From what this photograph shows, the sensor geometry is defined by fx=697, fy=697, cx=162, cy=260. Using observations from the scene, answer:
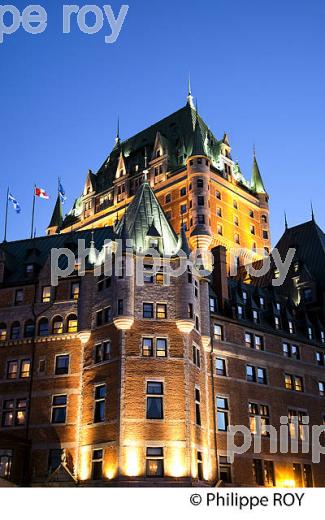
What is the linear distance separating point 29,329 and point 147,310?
1172cm

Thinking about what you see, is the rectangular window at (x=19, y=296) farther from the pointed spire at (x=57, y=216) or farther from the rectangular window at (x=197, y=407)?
the pointed spire at (x=57, y=216)

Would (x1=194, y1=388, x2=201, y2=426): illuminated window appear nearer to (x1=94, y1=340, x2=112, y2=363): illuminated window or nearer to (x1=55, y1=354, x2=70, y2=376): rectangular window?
(x1=94, y1=340, x2=112, y2=363): illuminated window

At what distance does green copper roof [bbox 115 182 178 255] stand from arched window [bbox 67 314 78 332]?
816 cm

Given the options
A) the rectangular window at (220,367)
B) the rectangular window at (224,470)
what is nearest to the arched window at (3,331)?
the rectangular window at (220,367)

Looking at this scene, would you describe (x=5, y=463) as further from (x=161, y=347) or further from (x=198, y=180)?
(x=198, y=180)

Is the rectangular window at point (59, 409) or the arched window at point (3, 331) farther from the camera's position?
the arched window at point (3, 331)

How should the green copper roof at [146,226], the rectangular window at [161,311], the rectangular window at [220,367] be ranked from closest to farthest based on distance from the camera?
the rectangular window at [161,311]
the green copper roof at [146,226]
the rectangular window at [220,367]

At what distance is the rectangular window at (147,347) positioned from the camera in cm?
5606

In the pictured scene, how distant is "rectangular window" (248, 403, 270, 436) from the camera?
206ft

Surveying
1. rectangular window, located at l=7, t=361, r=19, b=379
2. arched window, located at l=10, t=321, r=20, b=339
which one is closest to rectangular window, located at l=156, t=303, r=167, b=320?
arched window, located at l=10, t=321, r=20, b=339

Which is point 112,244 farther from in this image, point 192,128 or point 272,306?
point 192,128

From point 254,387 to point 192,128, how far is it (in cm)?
6289

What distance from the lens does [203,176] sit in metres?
108

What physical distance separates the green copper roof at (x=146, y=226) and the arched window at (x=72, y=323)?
8163 millimetres
